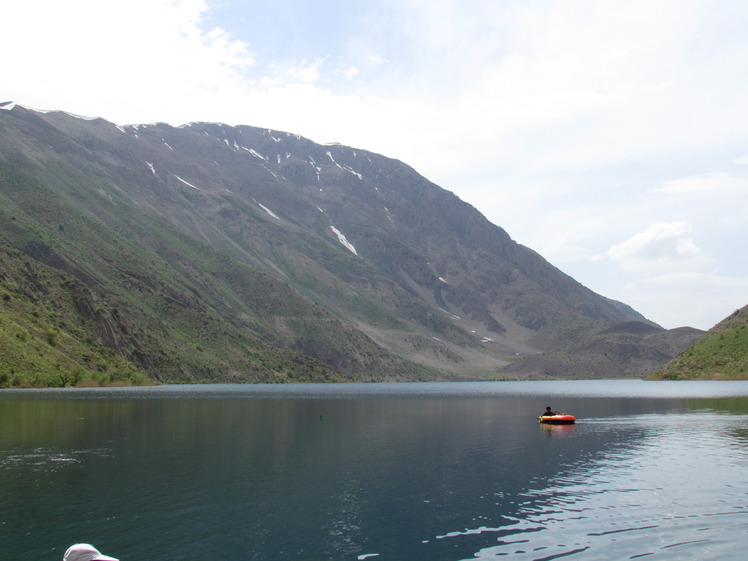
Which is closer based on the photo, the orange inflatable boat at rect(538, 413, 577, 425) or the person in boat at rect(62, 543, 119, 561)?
the person in boat at rect(62, 543, 119, 561)

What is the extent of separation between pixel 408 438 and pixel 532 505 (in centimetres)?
3437

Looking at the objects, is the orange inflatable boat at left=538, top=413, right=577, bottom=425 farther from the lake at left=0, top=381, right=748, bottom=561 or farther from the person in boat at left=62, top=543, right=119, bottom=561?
the person in boat at left=62, top=543, right=119, bottom=561

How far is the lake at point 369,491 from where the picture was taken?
Answer: 3078 centimetres

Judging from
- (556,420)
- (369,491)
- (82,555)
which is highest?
(82,555)

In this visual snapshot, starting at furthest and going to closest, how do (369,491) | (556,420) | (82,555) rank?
(556,420)
(369,491)
(82,555)

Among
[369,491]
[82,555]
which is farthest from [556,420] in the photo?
[82,555]

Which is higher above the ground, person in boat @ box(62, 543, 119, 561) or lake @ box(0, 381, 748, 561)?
person in boat @ box(62, 543, 119, 561)

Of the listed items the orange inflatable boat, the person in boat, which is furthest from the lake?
the person in boat

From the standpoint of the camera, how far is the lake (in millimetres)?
30781

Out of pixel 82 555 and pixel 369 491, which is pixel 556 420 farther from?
pixel 82 555

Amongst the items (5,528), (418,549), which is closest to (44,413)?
(5,528)

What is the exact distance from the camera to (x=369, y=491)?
43.6m

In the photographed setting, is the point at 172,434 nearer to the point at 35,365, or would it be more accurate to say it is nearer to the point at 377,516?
the point at 377,516

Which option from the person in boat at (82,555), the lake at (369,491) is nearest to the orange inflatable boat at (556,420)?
the lake at (369,491)
